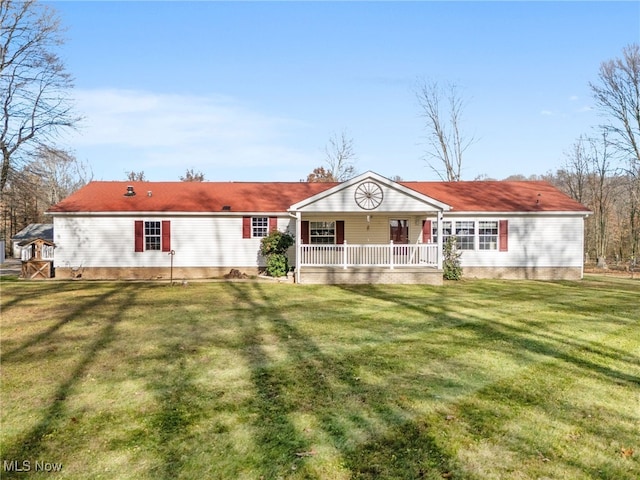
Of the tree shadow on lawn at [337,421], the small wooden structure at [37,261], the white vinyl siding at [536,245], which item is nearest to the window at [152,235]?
the small wooden structure at [37,261]

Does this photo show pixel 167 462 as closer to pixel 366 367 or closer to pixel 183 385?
pixel 183 385

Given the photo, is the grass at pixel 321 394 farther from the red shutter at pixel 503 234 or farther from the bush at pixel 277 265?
the red shutter at pixel 503 234

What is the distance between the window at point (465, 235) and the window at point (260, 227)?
28.4 ft

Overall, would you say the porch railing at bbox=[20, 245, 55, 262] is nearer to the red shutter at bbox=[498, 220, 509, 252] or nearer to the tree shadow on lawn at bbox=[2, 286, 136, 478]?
Answer: the tree shadow on lawn at bbox=[2, 286, 136, 478]

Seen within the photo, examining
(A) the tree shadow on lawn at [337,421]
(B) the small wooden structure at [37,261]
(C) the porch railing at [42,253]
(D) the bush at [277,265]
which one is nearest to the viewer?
(A) the tree shadow on lawn at [337,421]

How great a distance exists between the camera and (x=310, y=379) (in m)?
5.78

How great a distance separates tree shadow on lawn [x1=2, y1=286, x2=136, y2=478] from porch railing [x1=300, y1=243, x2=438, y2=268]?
7.65m

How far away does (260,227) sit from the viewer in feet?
62.5

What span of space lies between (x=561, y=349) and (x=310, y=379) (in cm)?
446

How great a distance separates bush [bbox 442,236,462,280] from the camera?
58.3ft

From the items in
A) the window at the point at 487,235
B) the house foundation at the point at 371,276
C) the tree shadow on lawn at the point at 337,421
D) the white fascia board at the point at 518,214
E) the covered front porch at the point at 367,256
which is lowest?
the tree shadow on lawn at the point at 337,421

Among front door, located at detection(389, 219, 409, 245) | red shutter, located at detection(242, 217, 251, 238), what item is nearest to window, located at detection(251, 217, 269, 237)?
red shutter, located at detection(242, 217, 251, 238)

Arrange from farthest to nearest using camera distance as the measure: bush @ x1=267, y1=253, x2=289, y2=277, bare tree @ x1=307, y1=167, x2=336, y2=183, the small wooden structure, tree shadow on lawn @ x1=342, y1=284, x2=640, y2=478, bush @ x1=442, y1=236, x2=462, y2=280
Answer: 1. bare tree @ x1=307, y1=167, x2=336, y2=183
2. the small wooden structure
3. bush @ x1=442, y1=236, x2=462, y2=280
4. bush @ x1=267, y1=253, x2=289, y2=277
5. tree shadow on lawn @ x1=342, y1=284, x2=640, y2=478

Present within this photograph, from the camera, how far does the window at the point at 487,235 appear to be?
19.2 meters
